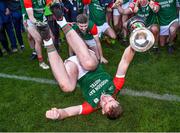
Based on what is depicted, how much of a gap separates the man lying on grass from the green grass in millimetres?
471

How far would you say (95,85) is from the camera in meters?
6.00

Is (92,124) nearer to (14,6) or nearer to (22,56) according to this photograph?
(22,56)

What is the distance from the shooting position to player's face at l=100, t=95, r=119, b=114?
5.38 metres

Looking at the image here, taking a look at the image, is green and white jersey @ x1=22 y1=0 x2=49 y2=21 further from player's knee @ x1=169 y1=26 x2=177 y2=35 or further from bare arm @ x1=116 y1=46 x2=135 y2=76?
bare arm @ x1=116 y1=46 x2=135 y2=76

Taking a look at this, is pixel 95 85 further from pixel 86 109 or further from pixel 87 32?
pixel 87 32

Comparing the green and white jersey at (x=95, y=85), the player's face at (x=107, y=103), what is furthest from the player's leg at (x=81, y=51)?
the player's face at (x=107, y=103)

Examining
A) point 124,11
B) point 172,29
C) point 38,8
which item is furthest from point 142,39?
point 124,11

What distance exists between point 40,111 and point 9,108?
655 mm

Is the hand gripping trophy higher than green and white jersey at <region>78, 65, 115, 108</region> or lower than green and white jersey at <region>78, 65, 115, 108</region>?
higher

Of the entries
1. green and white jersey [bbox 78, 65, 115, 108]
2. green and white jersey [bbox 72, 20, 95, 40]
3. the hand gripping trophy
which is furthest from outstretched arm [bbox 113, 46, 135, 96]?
green and white jersey [bbox 72, 20, 95, 40]

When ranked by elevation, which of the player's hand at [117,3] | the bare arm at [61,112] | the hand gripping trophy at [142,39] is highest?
the hand gripping trophy at [142,39]

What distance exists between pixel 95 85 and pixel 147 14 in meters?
4.16

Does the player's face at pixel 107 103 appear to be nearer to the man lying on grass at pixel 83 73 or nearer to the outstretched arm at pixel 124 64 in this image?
the man lying on grass at pixel 83 73

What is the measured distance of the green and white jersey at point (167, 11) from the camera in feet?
30.4
